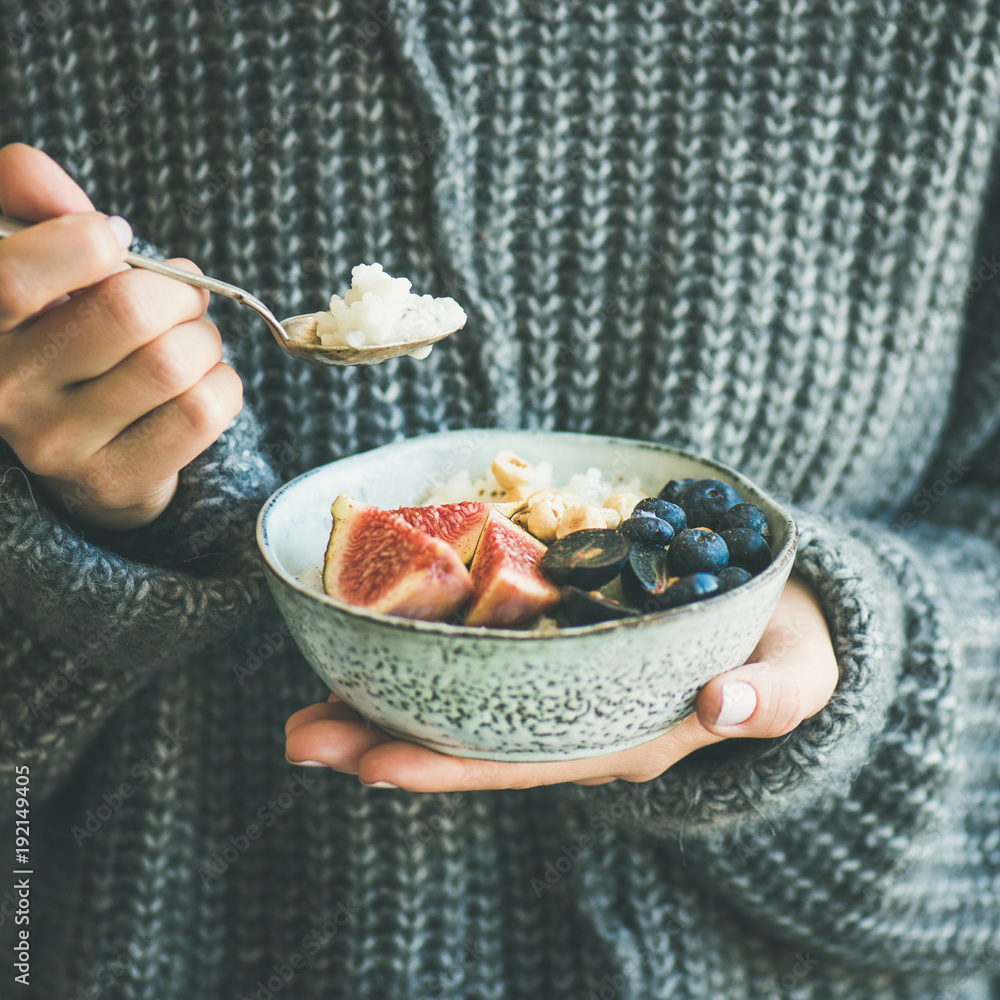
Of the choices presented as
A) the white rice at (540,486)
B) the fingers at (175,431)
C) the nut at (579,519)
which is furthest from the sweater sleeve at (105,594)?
the nut at (579,519)

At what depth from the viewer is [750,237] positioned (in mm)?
985

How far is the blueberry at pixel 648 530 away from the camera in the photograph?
687 mm

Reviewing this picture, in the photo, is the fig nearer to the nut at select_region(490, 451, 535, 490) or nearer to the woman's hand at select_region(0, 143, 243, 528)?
the nut at select_region(490, 451, 535, 490)

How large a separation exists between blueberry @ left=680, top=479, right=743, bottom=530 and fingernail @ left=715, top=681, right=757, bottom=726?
7.0 inches

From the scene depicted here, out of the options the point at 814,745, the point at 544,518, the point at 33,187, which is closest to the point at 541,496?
the point at 544,518

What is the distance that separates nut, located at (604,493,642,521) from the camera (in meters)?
0.75

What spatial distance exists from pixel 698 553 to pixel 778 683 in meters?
0.13

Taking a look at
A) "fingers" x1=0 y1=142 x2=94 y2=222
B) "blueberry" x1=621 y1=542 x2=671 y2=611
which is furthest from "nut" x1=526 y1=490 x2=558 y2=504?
"fingers" x1=0 y1=142 x2=94 y2=222

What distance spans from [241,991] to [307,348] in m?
0.92

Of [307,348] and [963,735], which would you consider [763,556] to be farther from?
[963,735]

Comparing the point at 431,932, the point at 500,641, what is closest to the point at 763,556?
the point at 500,641

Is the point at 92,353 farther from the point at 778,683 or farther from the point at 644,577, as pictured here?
the point at 778,683

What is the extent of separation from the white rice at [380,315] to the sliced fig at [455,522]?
0.54 ft

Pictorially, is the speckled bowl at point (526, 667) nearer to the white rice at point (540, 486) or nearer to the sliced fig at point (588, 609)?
Result: the sliced fig at point (588, 609)
